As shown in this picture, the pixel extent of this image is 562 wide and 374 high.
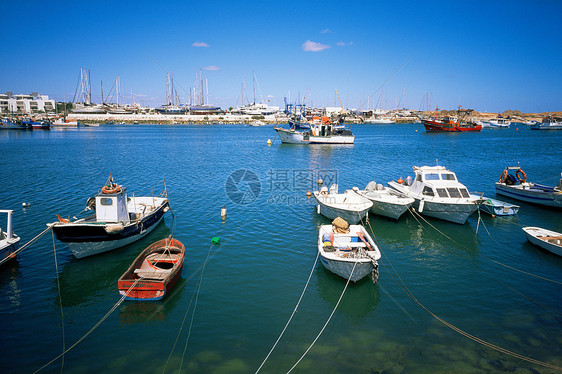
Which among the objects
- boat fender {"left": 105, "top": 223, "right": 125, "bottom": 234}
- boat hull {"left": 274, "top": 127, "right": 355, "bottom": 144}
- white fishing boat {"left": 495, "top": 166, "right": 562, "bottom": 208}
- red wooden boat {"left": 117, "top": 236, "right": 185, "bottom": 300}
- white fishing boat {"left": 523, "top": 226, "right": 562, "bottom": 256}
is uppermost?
boat hull {"left": 274, "top": 127, "right": 355, "bottom": 144}

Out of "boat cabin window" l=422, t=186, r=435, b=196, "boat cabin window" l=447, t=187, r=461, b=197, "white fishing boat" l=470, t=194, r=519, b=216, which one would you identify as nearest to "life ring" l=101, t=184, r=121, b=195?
"boat cabin window" l=422, t=186, r=435, b=196

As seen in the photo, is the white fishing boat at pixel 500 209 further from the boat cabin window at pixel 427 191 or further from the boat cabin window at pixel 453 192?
the boat cabin window at pixel 427 191

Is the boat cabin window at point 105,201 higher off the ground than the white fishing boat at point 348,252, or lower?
higher

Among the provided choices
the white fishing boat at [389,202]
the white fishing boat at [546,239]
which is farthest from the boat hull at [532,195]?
the white fishing boat at [389,202]

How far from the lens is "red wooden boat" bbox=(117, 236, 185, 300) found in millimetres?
13508

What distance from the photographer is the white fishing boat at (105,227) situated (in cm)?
1661

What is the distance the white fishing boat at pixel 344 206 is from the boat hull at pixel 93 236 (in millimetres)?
12885

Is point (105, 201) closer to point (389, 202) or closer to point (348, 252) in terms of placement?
point (348, 252)

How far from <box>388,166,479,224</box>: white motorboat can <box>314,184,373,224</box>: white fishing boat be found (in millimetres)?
4484

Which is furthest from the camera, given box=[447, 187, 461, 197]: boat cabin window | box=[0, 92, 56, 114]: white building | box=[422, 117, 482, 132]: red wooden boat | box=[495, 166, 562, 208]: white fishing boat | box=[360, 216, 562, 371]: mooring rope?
box=[0, 92, 56, 114]: white building

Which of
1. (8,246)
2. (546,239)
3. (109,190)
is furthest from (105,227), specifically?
(546,239)

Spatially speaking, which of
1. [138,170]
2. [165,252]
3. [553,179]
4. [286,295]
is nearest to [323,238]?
[286,295]

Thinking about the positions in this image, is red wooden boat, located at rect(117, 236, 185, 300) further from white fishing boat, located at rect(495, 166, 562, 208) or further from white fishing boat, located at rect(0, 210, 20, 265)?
white fishing boat, located at rect(495, 166, 562, 208)

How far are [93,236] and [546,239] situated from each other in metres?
26.2
